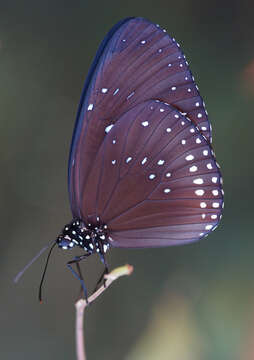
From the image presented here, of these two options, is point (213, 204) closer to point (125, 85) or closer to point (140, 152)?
point (140, 152)

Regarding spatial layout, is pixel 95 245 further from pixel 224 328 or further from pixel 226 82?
pixel 226 82

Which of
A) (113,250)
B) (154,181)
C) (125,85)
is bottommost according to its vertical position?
(113,250)

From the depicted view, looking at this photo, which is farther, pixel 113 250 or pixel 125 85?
pixel 113 250

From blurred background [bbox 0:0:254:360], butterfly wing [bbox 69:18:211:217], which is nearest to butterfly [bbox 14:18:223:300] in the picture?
butterfly wing [bbox 69:18:211:217]

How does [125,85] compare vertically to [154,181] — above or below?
above

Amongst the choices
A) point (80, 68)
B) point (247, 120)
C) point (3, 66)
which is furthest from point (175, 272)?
point (3, 66)

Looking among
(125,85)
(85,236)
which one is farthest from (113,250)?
(125,85)
